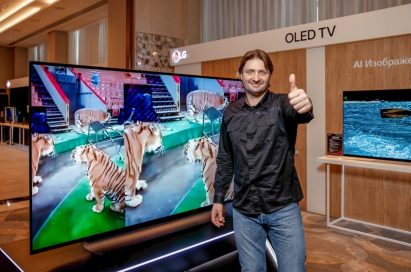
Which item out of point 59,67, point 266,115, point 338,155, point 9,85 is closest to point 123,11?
point 338,155

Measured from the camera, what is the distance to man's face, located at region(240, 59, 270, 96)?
1.69 metres

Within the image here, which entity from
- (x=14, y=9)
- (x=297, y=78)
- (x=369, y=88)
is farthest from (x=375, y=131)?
(x=14, y=9)

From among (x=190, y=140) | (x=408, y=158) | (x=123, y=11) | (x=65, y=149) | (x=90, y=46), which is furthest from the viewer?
(x=90, y=46)

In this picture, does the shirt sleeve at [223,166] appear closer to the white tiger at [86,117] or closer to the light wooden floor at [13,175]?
the white tiger at [86,117]

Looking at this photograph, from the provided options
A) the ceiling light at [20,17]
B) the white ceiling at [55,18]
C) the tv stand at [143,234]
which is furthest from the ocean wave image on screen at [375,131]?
the ceiling light at [20,17]

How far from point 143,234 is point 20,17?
8534mm

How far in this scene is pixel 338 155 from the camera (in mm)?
3930

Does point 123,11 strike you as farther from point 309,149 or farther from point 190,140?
point 190,140

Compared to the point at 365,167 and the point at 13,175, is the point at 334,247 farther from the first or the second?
the point at 13,175

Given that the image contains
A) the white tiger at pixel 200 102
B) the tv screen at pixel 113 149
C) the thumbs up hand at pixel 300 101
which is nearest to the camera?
the thumbs up hand at pixel 300 101

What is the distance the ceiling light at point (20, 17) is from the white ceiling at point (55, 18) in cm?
10

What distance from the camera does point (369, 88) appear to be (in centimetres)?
384

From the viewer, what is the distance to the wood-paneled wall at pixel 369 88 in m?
3.63

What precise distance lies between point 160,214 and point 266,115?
104 cm
